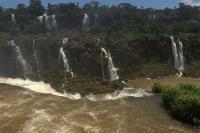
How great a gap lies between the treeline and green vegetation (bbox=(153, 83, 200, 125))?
123ft

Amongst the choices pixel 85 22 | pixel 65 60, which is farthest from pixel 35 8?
pixel 65 60

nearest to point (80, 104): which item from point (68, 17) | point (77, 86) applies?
point (77, 86)

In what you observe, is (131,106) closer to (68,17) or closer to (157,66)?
(157,66)

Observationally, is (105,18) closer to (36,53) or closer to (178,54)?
(178,54)

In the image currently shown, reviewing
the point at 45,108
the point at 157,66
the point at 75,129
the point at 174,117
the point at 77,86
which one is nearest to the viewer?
the point at 75,129

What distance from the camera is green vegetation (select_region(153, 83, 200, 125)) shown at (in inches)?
711

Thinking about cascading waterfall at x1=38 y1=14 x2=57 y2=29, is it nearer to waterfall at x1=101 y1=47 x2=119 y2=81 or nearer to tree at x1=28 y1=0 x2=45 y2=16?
tree at x1=28 y1=0 x2=45 y2=16

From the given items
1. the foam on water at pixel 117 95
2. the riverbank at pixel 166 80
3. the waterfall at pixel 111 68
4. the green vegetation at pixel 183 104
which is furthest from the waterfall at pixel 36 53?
the green vegetation at pixel 183 104

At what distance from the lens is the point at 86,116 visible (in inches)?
742

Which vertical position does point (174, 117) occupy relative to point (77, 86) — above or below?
above

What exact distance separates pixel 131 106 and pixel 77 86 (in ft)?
52.2

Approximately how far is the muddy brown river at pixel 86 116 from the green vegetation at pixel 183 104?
34 centimetres

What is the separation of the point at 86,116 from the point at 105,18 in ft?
187

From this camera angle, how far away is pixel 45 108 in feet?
66.2
